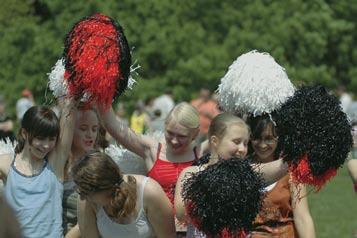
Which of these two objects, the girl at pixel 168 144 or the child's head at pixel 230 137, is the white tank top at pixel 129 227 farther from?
the girl at pixel 168 144

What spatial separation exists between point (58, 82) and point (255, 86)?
996mm

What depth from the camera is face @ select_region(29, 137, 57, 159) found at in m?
5.02

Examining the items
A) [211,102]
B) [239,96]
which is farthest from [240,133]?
[211,102]

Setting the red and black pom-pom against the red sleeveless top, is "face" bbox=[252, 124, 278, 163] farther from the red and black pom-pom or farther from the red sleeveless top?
the red and black pom-pom

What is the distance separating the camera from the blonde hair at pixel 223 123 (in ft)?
14.9

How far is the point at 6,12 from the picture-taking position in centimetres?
2477

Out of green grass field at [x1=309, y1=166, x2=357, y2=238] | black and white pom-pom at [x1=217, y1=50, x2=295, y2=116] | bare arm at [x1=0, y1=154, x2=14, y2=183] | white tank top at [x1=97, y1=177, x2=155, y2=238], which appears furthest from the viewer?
green grass field at [x1=309, y1=166, x2=357, y2=238]

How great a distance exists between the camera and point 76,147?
5340mm

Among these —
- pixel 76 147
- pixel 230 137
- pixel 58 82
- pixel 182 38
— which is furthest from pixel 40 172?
pixel 182 38

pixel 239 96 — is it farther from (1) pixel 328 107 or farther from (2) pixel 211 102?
(2) pixel 211 102

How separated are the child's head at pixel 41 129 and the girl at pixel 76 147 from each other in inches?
6.8

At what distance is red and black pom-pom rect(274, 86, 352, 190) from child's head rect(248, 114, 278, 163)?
69 cm

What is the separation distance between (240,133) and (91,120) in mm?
1059

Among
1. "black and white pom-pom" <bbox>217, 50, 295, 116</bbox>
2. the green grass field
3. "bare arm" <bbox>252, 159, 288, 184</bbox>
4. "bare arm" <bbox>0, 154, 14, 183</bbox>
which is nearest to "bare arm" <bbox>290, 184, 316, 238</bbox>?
"black and white pom-pom" <bbox>217, 50, 295, 116</bbox>
